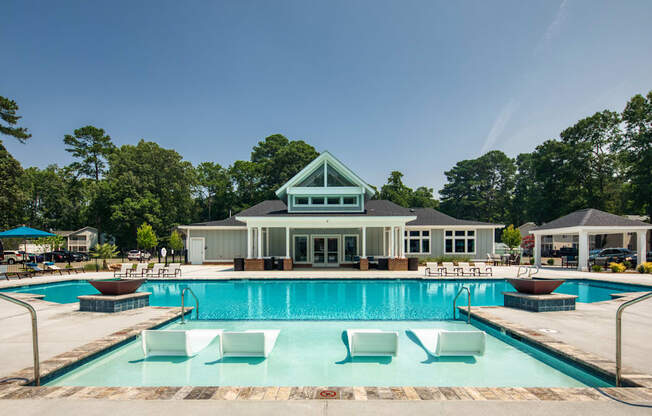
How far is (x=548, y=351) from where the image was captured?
593cm

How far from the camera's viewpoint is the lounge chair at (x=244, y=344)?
5.77m

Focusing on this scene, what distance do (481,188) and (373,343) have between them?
198 ft

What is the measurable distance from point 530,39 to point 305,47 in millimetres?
12496

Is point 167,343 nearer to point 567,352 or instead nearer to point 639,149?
point 567,352

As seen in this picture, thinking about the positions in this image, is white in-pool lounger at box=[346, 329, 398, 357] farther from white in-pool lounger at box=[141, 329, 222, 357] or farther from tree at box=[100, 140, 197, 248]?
tree at box=[100, 140, 197, 248]

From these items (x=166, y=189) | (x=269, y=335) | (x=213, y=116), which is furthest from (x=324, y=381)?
(x=166, y=189)

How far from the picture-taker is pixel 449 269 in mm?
19281

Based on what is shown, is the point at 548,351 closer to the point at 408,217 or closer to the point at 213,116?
the point at 408,217

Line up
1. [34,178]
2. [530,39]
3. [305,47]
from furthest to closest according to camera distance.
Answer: [34,178]
[305,47]
[530,39]

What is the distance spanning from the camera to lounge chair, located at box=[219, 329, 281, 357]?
5773 mm

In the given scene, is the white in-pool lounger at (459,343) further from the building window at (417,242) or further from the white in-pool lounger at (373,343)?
the building window at (417,242)

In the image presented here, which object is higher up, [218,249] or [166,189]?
[166,189]

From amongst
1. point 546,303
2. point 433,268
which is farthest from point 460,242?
point 546,303

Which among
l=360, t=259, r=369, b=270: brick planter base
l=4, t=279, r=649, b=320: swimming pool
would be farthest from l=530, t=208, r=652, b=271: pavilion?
l=360, t=259, r=369, b=270: brick planter base
